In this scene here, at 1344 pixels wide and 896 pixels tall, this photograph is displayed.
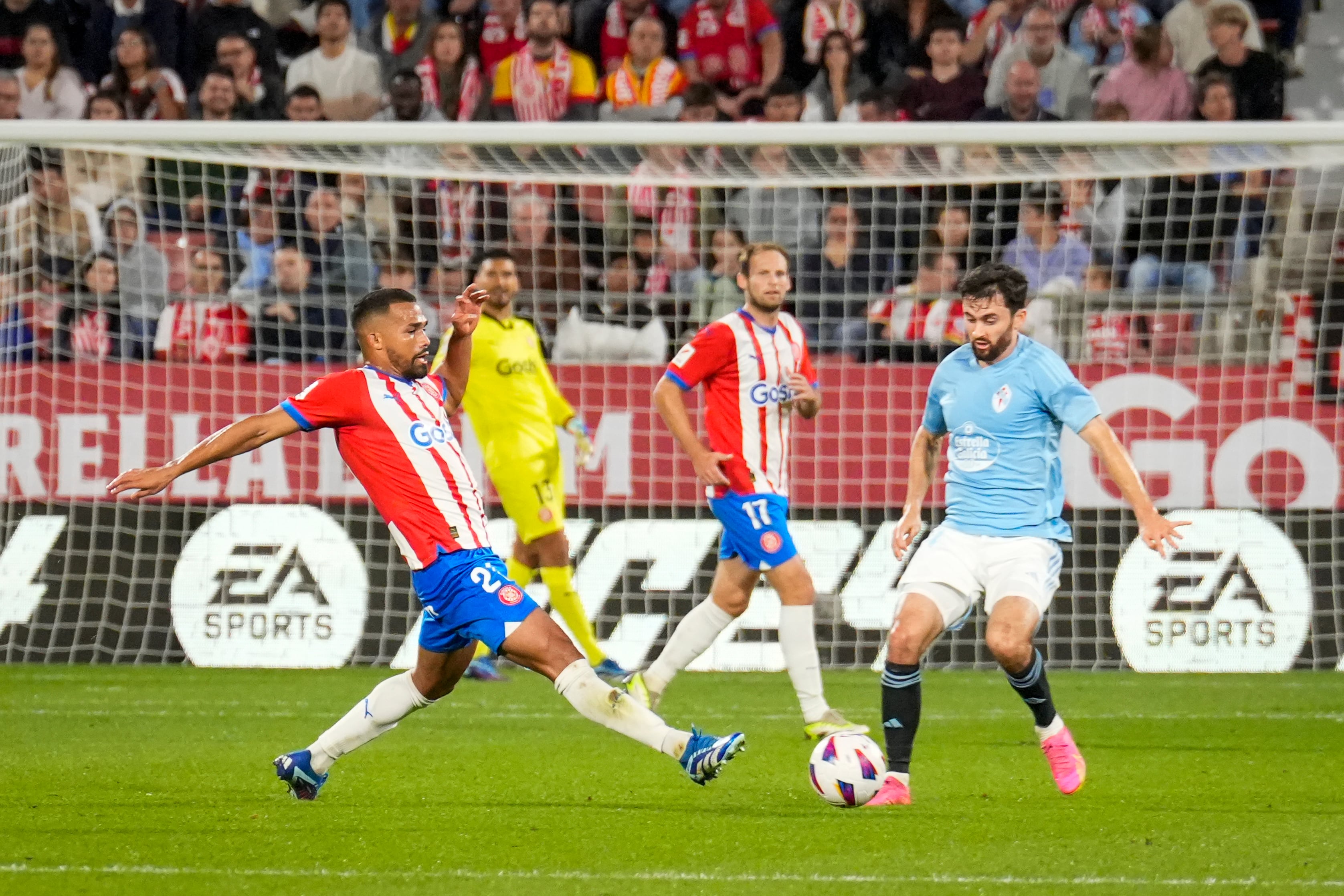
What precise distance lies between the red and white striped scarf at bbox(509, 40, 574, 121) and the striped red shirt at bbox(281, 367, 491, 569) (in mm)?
8474

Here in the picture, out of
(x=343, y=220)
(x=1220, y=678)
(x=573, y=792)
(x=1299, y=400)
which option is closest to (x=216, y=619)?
(x=343, y=220)

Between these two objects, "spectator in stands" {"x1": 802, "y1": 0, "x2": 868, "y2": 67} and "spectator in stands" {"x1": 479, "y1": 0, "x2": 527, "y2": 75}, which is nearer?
"spectator in stands" {"x1": 802, "y1": 0, "x2": 868, "y2": 67}

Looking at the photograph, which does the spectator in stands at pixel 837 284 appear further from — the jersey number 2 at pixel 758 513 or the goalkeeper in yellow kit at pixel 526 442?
the jersey number 2 at pixel 758 513

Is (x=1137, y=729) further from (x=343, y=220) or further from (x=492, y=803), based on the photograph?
(x=343, y=220)

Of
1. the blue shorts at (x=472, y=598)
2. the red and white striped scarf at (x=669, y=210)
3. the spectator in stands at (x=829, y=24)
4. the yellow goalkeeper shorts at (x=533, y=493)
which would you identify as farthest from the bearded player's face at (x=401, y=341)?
the spectator in stands at (x=829, y=24)

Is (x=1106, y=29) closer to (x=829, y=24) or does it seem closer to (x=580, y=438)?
(x=829, y=24)

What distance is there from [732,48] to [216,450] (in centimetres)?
950

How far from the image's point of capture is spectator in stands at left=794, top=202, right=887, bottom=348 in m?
11.2

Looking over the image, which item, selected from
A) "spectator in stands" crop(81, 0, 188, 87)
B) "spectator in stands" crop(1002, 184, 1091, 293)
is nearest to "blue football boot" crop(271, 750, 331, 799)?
"spectator in stands" crop(1002, 184, 1091, 293)

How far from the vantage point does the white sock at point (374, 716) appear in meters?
5.99

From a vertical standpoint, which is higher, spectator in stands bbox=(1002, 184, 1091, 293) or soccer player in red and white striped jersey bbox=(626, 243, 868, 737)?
spectator in stands bbox=(1002, 184, 1091, 293)

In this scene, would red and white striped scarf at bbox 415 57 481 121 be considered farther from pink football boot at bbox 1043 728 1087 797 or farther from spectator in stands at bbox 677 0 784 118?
pink football boot at bbox 1043 728 1087 797

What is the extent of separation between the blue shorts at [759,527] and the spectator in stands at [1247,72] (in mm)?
7121

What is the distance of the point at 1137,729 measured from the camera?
8.16m
